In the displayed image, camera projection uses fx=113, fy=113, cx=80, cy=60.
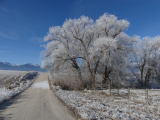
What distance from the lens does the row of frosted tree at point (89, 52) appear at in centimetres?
1675

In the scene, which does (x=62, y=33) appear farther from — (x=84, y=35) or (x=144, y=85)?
(x=144, y=85)

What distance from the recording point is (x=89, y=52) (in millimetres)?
17125

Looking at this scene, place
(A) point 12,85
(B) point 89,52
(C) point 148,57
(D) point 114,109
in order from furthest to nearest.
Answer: (C) point 148,57 < (A) point 12,85 < (B) point 89,52 < (D) point 114,109

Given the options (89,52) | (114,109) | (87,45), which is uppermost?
(87,45)

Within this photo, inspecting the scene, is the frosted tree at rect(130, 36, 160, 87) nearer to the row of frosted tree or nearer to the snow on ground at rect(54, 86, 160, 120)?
the row of frosted tree

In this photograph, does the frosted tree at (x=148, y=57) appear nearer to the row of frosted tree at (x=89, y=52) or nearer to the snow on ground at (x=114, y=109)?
the row of frosted tree at (x=89, y=52)

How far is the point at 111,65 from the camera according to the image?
1828 centimetres

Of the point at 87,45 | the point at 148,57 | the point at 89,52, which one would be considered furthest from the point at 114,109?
the point at 148,57

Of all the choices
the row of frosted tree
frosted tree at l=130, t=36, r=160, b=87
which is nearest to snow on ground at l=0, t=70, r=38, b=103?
the row of frosted tree

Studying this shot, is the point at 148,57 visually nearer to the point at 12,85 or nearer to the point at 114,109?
the point at 114,109

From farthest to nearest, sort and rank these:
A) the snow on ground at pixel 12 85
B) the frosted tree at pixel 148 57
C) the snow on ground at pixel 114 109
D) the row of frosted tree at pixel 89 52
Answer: the frosted tree at pixel 148 57 → the row of frosted tree at pixel 89 52 → the snow on ground at pixel 12 85 → the snow on ground at pixel 114 109

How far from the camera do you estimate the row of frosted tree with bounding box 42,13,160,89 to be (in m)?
16.8

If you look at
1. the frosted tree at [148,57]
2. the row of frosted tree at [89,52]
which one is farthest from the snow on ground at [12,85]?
the frosted tree at [148,57]

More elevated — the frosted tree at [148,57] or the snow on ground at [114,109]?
the frosted tree at [148,57]
